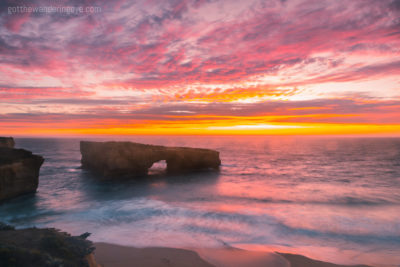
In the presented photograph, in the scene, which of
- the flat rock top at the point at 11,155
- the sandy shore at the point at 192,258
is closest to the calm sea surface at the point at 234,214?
the sandy shore at the point at 192,258

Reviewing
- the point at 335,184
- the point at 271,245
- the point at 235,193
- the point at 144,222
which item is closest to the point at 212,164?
the point at 235,193

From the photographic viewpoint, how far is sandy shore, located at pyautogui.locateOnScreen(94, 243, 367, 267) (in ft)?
25.0

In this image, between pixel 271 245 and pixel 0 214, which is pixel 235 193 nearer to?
pixel 271 245

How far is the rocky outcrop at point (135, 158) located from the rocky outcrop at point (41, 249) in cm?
2194

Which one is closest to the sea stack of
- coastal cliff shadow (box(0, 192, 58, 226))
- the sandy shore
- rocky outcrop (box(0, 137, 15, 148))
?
coastal cliff shadow (box(0, 192, 58, 226))

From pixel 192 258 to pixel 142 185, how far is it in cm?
1685

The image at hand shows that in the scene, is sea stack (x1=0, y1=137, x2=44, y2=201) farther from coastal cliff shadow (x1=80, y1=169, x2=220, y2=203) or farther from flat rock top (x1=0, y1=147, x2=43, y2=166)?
coastal cliff shadow (x1=80, y1=169, x2=220, y2=203)

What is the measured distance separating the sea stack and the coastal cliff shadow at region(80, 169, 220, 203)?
4.57 meters

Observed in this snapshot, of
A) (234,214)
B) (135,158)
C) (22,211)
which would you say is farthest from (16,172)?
(234,214)

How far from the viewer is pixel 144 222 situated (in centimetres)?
1250

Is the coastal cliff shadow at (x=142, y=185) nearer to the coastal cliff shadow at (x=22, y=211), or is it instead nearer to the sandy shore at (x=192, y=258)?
the coastal cliff shadow at (x=22, y=211)

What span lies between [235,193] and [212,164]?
49.1ft

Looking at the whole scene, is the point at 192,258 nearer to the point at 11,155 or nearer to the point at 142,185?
the point at 11,155

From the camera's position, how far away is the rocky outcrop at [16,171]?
15.4 metres
